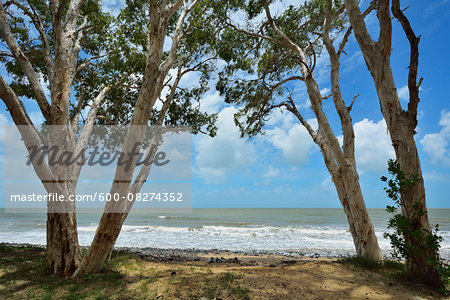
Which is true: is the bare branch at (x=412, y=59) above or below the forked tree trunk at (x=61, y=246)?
above

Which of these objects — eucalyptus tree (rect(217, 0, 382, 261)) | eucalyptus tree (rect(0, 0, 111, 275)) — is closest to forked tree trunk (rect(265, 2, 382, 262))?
eucalyptus tree (rect(217, 0, 382, 261))

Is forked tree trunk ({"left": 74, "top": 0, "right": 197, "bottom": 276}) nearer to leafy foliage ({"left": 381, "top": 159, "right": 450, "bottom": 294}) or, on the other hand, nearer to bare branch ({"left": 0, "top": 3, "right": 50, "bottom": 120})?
bare branch ({"left": 0, "top": 3, "right": 50, "bottom": 120})

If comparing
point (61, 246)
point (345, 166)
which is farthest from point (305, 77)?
point (61, 246)

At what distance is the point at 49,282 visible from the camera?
473 centimetres

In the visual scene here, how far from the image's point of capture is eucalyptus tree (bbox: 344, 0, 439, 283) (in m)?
4.57

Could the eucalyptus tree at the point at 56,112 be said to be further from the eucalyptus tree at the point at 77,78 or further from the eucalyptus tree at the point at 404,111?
the eucalyptus tree at the point at 404,111

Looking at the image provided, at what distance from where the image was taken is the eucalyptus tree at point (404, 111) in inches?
180

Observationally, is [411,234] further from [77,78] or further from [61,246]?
[77,78]

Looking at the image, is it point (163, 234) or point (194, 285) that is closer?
point (194, 285)

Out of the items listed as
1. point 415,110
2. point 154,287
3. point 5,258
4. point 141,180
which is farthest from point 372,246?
point 5,258

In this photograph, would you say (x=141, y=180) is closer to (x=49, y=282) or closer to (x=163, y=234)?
(x=49, y=282)

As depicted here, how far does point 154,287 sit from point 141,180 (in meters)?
2.10

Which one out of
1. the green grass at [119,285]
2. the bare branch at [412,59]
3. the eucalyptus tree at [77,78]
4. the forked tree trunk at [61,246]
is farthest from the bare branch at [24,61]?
the bare branch at [412,59]

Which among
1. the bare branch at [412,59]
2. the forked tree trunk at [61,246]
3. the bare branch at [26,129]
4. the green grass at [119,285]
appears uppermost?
the bare branch at [412,59]
